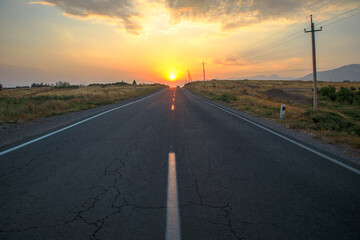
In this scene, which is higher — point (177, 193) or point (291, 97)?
point (291, 97)

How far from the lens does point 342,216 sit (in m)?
2.39

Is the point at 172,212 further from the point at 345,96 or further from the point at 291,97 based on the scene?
the point at 291,97

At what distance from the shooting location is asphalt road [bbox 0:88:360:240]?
216 cm

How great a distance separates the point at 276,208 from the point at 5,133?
853 cm

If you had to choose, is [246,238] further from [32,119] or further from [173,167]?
[32,119]

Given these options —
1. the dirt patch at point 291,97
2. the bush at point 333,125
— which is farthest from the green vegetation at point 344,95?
the bush at point 333,125

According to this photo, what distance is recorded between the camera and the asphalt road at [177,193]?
2162mm

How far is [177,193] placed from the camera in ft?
9.37

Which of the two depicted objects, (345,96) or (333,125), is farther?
(345,96)

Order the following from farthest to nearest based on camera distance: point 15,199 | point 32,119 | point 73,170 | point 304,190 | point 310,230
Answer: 1. point 32,119
2. point 73,170
3. point 304,190
4. point 15,199
5. point 310,230

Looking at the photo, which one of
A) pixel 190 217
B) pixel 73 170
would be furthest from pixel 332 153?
pixel 73 170

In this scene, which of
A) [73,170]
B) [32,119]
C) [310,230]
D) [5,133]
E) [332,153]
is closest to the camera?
[310,230]

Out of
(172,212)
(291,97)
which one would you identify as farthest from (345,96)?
(172,212)

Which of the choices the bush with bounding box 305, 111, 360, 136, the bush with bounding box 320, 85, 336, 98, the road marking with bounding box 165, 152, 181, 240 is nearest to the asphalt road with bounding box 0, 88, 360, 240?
the road marking with bounding box 165, 152, 181, 240
